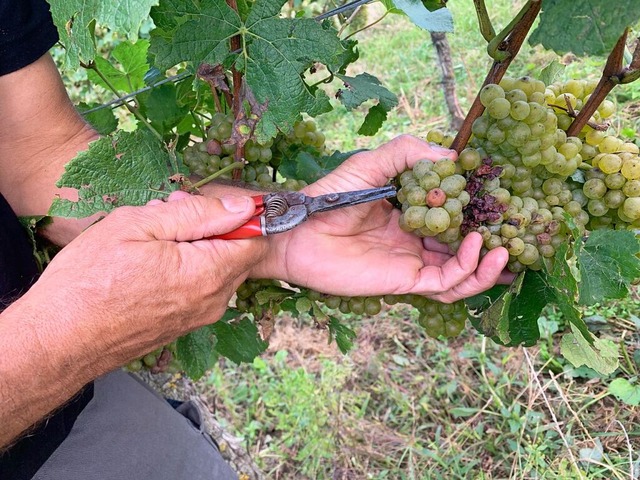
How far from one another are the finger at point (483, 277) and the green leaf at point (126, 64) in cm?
142

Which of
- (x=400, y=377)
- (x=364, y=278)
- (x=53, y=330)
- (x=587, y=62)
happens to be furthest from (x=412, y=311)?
(x=53, y=330)

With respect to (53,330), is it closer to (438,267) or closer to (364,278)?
(364,278)

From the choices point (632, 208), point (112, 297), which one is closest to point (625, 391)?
point (632, 208)

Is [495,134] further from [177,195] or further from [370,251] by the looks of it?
[177,195]

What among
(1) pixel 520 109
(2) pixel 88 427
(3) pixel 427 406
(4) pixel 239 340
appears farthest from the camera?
(3) pixel 427 406

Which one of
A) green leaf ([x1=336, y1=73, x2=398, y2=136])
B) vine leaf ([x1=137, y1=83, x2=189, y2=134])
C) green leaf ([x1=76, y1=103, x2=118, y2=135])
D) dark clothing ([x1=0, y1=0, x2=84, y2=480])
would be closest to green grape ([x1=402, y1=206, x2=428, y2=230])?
green leaf ([x1=336, y1=73, x2=398, y2=136])

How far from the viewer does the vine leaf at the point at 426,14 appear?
60.8 inches

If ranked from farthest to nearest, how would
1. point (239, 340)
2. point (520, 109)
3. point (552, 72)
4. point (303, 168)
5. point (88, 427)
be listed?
point (239, 340)
point (88, 427)
point (303, 168)
point (552, 72)
point (520, 109)

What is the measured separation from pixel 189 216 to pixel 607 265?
106 centimetres

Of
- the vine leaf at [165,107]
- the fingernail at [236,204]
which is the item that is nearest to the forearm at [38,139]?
the vine leaf at [165,107]

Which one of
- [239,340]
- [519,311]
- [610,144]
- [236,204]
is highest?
[236,204]

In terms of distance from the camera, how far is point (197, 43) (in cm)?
153

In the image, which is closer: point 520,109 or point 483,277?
point 520,109

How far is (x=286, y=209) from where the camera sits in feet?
4.93
